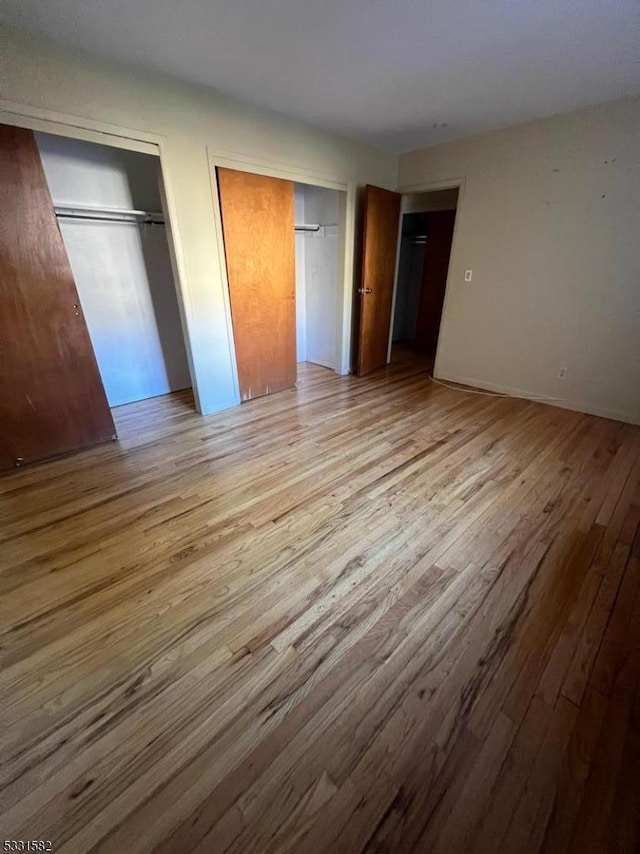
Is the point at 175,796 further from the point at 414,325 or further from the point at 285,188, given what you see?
the point at 414,325

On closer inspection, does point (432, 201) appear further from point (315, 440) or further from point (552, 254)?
point (315, 440)

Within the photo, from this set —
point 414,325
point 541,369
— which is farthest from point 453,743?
point 414,325

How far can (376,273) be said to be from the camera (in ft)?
13.2

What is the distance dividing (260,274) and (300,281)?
1357mm

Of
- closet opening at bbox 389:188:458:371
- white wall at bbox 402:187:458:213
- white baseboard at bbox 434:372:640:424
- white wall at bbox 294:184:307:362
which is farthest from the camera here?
closet opening at bbox 389:188:458:371

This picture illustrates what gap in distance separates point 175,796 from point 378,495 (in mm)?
1556

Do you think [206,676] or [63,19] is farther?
[63,19]

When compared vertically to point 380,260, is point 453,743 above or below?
below

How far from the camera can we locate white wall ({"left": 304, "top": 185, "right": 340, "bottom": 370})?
3961 millimetres

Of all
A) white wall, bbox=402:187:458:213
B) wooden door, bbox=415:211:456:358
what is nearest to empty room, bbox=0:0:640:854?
white wall, bbox=402:187:458:213

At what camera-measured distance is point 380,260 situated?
4.00 meters

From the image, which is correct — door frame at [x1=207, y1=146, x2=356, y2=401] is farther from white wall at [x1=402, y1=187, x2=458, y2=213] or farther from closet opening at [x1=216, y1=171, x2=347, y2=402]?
white wall at [x1=402, y1=187, x2=458, y2=213]

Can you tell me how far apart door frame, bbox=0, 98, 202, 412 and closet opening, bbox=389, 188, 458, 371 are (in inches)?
110

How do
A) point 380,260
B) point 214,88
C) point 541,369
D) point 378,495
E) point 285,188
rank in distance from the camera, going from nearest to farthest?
point 378,495, point 214,88, point 285,188, point 541,369, point 380,260
